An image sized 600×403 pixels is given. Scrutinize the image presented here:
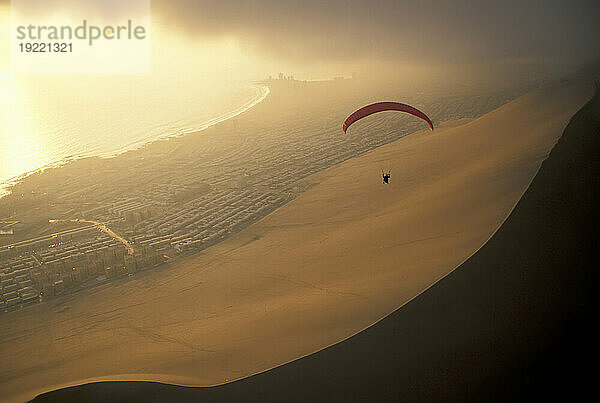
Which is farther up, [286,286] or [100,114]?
[100,114]

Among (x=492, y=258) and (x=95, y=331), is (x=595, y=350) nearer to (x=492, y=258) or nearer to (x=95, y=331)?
(x=492, y=258)

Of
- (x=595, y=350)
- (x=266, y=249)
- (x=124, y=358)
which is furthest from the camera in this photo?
(x=266, y=249)

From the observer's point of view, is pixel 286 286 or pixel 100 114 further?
pixel 100 114

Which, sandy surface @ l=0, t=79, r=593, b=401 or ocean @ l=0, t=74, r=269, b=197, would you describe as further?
ocean @ l=0, t=74, r=269, b=197

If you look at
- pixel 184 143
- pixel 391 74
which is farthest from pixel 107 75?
pixel 391 74

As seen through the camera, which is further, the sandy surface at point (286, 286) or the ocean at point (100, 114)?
the ocean at point (100, 114)
